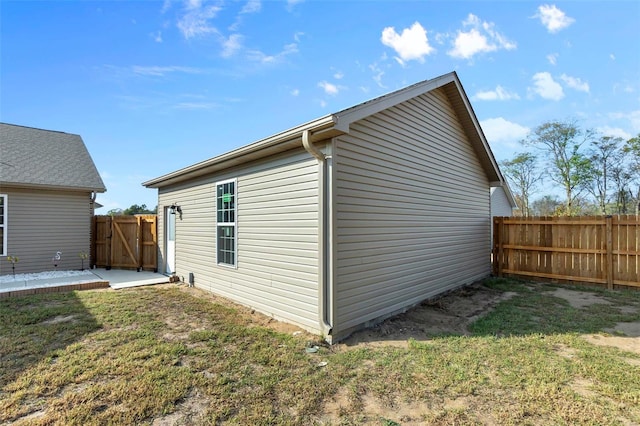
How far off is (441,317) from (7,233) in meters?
12.0

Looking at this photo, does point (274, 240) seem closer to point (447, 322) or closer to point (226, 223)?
point (226, 223)

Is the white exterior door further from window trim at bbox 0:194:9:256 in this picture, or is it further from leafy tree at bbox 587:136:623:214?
leafy tree at bbox 587:136:623:214

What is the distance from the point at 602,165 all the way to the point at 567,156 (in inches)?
78.6

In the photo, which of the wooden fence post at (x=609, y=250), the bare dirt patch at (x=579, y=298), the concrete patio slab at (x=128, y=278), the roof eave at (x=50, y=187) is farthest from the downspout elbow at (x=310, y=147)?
the roof eave at (x=50, y=187)

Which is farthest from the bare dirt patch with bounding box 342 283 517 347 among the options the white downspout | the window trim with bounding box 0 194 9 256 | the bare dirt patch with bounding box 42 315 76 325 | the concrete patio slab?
the window trim with bounding box 0 194 9 256

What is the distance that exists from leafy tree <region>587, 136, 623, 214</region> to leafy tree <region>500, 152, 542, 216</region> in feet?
11.1

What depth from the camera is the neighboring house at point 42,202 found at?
354 inches

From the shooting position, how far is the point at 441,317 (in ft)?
17.3

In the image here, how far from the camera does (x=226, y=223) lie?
21.0ft

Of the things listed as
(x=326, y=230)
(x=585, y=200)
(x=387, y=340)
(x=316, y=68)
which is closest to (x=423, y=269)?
(x=387, y=340)

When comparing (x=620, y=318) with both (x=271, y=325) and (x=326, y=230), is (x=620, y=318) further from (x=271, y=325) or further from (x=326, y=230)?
(x=271, y=325)

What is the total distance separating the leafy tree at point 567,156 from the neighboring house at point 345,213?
18129 millimetres

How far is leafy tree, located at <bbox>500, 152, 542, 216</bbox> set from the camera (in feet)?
78.0

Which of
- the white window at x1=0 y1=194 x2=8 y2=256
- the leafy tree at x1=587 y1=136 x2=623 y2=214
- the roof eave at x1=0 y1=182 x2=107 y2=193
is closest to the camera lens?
the roof eave at x1=0 y1=182 x2=107 y2=193
